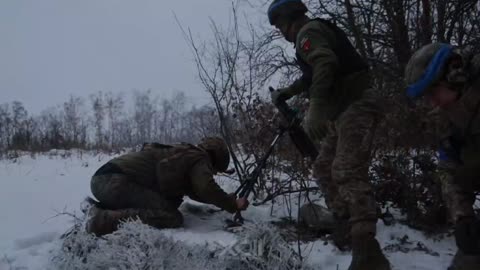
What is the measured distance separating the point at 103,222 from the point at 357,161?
197 centimetres

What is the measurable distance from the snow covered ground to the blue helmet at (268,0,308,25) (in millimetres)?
1384

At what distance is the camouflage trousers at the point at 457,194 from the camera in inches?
89.4

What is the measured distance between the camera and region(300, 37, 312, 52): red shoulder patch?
279 centimetres

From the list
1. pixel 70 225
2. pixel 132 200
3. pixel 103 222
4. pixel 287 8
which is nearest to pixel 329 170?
pixel 287 8

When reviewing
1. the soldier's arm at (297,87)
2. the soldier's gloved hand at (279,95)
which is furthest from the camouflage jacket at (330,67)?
the soldier's gloved hand at (279,95)

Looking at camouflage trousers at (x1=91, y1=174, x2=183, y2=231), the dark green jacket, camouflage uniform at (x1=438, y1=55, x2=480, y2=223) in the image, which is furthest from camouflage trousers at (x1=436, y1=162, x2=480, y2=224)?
camouflage trousers at (x1=91, y1=174, x2=183, y2=231)

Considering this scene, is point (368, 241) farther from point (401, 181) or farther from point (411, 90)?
point (401, 181)

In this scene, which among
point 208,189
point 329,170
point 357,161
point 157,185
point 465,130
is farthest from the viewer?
point 157,185

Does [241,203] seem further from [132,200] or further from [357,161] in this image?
[357,161]

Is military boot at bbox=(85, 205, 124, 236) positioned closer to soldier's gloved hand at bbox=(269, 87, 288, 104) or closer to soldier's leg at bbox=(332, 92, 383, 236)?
soldier's gloved hand at bbox=(269, 87, 288, 104)

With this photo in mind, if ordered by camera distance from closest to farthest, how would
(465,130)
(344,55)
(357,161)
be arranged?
(465,130) → (357,161) → (344,55)

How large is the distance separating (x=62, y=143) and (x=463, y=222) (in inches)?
513

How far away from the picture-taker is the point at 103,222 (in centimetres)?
353

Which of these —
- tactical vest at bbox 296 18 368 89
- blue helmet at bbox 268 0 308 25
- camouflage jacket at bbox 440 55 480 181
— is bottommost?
camouflage jacket at bbox 440 55 480 181
